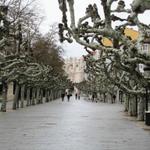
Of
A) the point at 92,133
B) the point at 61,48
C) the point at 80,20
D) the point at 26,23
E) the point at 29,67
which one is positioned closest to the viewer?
the point at 80,20

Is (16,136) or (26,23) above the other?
(26,23)

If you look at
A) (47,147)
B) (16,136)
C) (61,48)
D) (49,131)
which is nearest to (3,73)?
(49,131)

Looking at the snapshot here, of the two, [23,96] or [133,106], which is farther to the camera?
[23,96]

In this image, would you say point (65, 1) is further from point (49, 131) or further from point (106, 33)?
point (49, 131)

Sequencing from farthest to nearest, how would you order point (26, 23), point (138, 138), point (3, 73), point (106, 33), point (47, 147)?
point (26, 23), point (3, 73), point (138, 138), point (47, 147), point (106, 33)

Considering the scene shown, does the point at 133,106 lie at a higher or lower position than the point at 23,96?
lower

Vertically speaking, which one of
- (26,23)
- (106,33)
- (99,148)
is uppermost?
(26,23)

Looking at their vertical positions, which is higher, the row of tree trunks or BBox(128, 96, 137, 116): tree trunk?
the row of tree trunks

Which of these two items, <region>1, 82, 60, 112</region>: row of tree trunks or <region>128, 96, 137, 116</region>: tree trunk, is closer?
<region>128, 96, 137, 116</region>: tree trunk

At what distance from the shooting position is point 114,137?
23.3 meters

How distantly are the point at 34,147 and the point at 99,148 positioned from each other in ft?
6.69

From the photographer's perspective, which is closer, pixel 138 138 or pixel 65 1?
pixel 65 1

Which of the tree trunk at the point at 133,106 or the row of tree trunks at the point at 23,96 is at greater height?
the row of tree trunks at the point at 23,96

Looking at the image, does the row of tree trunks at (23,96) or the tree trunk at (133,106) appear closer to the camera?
the tree trunk at (133,106)
